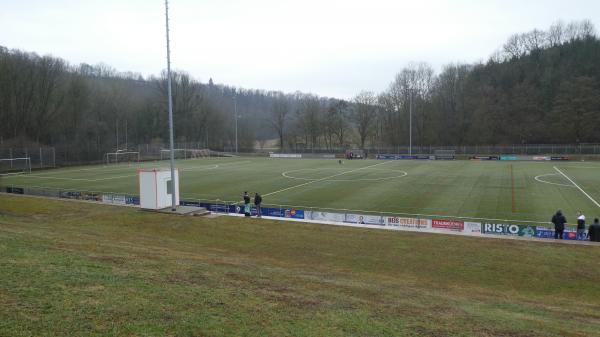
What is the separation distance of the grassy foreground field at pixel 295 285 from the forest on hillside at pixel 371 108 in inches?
2495

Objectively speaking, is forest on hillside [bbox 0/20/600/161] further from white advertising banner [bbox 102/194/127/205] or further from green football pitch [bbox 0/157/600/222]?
white advertising banner [bbox 102/194/127/205]

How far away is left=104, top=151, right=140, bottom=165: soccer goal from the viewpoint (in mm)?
73688

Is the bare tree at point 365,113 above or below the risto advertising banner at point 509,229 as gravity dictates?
above

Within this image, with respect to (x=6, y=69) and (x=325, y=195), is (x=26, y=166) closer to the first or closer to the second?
(x=6, y=69)

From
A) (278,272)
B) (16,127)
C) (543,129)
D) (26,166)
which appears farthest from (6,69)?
(543,129)

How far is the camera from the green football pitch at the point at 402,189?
89.8 feet

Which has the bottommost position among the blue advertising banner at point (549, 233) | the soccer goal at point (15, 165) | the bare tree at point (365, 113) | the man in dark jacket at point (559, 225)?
the blue advertising banner at point (549, 233)

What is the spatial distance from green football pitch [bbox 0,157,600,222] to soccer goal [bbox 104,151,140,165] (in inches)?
816

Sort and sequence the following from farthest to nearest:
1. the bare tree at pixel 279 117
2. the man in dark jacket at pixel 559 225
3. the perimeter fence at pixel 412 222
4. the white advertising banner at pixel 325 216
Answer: the bare tree at pixel 279 117 < the white advertising banner at pixel 325 216 < the perimeter fence at pixel 412 222 < the man in dark jacket at pixel 559 225

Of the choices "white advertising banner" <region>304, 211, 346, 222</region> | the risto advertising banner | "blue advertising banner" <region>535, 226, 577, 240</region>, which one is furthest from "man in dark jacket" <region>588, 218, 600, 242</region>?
"white advertising banner" <region>304, 211, 346, 222</region>

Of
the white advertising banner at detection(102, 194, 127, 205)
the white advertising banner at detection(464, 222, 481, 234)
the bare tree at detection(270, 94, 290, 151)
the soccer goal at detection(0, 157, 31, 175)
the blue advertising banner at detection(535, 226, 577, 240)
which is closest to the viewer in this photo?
the blue advertising banner at detection(535, 226, 577, 240)

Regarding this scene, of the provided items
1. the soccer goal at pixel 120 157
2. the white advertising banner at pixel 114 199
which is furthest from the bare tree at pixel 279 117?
the white advertising banner at pixel 114 199

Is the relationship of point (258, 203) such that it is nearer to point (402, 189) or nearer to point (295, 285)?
point (295, 285)

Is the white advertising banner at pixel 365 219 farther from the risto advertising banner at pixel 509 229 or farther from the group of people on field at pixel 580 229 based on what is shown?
the group of people on field at pixel 580 229
